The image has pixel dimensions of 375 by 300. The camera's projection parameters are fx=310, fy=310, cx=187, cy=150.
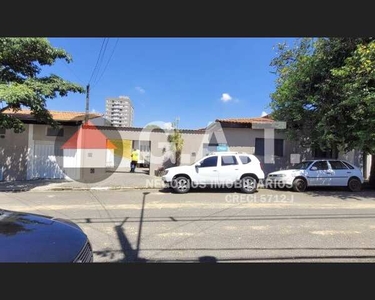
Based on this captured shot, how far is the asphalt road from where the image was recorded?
5371mm

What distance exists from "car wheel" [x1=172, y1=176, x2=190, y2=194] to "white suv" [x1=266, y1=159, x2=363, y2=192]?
4434mm

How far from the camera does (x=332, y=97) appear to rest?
1421cm

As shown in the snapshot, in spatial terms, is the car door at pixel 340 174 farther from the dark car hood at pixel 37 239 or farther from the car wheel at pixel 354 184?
the dark car hood at pixel 37 239

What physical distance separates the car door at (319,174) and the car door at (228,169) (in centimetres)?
362

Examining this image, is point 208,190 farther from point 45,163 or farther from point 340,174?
point 45,163

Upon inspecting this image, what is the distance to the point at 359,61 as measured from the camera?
1182 centimetres

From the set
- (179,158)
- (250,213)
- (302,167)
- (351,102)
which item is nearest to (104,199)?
Result: (250,213)

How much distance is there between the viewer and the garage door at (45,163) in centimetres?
1720

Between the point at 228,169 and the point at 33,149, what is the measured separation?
11.0m

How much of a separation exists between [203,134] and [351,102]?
893cm

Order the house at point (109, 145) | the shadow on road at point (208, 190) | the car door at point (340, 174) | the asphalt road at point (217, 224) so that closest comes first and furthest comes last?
the asphalt road at point (217, 224) < the shadow on road at point (208, 190) < the car door at point (340, 174) < the house at point (109, 145)

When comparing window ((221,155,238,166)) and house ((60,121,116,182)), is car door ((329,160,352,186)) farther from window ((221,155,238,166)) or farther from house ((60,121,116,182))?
house ((60,121,116,182))

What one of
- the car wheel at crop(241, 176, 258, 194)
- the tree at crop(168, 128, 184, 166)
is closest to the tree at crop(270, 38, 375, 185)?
the car wheel at crop(241, 176, 258, 194)

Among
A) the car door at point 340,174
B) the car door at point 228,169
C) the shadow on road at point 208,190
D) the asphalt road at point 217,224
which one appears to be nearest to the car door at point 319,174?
the car door at point 340,174
